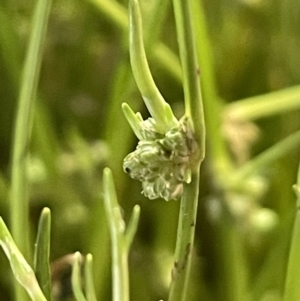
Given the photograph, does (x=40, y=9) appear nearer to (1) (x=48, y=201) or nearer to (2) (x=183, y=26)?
(2) (x=183, y=26)

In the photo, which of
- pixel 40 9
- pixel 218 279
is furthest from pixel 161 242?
pixel 40 9

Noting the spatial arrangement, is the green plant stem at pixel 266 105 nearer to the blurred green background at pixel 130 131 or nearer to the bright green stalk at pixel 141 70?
the blurred green background at pixel 130 131

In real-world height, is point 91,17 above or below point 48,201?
above

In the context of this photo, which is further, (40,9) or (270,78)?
(270,78)

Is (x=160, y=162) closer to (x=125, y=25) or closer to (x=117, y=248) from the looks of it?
(x=117, y=248)

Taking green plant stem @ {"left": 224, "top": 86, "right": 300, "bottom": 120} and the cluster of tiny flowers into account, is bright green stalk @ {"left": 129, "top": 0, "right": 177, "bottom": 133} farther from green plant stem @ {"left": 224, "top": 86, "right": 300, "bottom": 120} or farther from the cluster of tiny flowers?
green plant stem @ {"left": 224, "top": 86, "right": 300, "bottom": 120}

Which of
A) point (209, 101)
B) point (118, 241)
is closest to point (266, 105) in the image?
point (209, 101)

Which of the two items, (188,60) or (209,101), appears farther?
(209,101)
